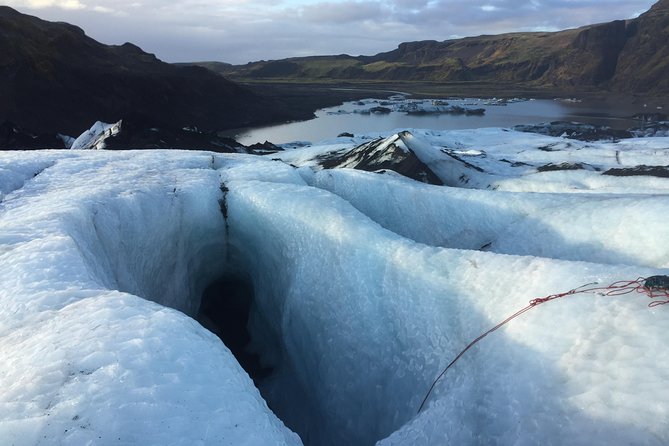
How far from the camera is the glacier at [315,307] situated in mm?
2703

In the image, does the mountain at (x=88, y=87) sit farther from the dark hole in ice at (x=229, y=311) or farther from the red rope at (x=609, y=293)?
the red rope at (x=609, y=293)

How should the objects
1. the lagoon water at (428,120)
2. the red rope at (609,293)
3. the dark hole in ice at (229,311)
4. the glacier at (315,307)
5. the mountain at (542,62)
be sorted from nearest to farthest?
the glacier at (315,307) < the red rope at (609,293) < the dark hole in ice at (229,311) < the lagoon water at (428,120) < the mountain at (542,62)

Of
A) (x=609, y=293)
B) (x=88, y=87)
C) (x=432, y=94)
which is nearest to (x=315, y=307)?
(x=609, y=293)

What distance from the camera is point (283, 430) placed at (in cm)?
292

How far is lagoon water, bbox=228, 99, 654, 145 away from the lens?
132 feet

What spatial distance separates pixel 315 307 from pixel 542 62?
111m

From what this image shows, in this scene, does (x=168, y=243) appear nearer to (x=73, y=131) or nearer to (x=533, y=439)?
(x=533, y=439)

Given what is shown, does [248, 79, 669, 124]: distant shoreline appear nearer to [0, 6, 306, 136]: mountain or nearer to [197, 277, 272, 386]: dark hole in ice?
[0, 6, 306, 136]: mountain

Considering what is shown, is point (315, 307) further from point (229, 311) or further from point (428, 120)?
point (428, 120)

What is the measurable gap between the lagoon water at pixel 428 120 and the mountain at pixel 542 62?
24254 mm

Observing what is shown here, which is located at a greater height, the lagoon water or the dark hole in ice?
the dark hole in ice

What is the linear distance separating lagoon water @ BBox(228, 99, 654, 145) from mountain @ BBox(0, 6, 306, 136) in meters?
5.02

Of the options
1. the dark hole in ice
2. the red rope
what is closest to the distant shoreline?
the dark hole in ice

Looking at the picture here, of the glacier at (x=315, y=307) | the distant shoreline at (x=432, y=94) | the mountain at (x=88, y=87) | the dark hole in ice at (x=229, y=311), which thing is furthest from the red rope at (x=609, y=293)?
the distant shoreline at (x=432, y=94)
